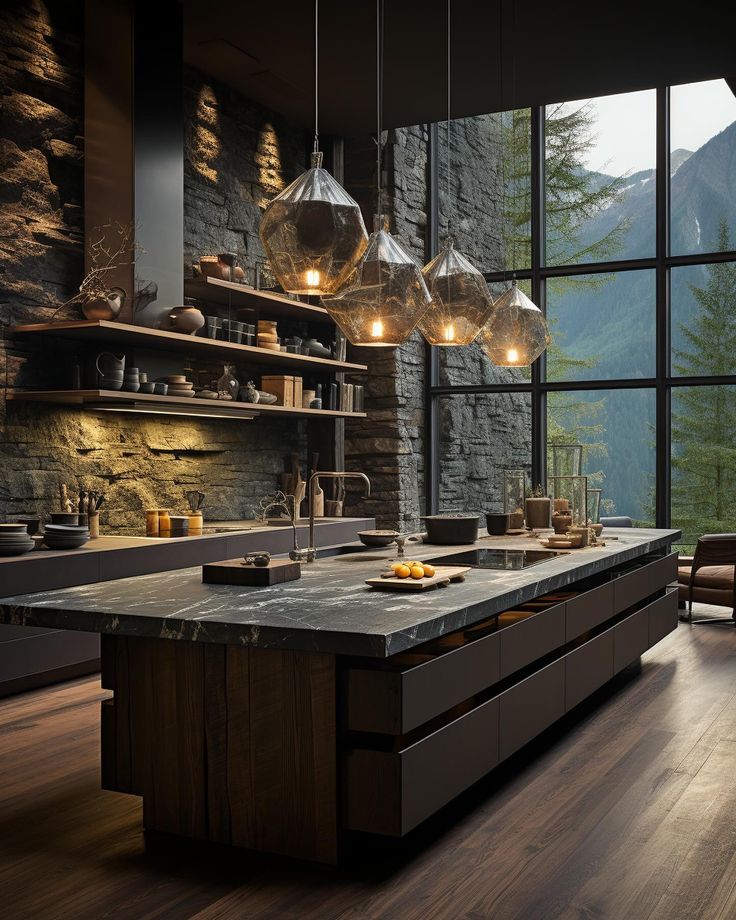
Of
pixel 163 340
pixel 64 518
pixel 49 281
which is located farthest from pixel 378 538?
pixel 49 281

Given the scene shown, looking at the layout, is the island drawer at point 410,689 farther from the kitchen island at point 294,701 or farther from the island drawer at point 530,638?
the island drawer at point 530,638

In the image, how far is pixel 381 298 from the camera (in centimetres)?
366

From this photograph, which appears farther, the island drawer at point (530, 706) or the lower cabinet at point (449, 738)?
the island drawer at point (530, 706)

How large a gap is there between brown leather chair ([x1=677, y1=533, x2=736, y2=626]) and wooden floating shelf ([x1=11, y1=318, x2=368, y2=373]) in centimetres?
308

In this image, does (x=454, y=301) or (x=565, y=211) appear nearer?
(x=454, y=301)

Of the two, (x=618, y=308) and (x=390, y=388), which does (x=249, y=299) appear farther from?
(x=618, y=308)

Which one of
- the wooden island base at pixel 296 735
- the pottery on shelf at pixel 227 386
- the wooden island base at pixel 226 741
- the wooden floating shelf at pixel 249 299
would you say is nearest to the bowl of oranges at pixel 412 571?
the wooden island base at pixel 296 735

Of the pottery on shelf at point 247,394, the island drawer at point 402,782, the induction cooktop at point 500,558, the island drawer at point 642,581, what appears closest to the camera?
the island drawer at point 402,782

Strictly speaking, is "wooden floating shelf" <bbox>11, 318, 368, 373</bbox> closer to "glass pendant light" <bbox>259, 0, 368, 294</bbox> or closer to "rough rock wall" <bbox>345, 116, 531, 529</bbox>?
"rough rock wall" <bbox>345, 116, 531, 529</bbox>

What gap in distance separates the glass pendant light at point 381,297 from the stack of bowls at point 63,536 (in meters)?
2.01

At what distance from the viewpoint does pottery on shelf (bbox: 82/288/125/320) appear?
5.22m

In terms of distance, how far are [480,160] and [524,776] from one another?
656 cm

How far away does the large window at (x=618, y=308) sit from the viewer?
8000 mm

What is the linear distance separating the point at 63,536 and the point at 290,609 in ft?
7.91
